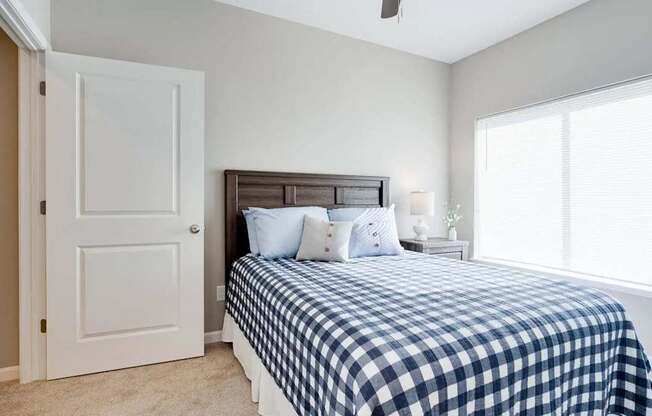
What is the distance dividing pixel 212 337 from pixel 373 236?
1463 mm

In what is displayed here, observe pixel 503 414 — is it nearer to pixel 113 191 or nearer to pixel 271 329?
pixel 271 329

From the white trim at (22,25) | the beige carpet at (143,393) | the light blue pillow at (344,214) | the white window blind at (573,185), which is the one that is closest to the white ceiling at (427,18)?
the white window blind at (573,185)

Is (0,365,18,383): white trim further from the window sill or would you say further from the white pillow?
the window sill

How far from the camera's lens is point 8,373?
216cm

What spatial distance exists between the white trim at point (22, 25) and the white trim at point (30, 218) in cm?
9

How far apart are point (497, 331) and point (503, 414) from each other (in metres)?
0.25

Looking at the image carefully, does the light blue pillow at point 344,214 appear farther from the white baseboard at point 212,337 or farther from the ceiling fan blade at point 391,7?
the ceiling fan blade at point 391,7

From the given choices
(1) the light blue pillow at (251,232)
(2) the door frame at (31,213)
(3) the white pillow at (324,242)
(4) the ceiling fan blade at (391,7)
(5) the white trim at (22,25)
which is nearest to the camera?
(5) the white trim at (22,25)

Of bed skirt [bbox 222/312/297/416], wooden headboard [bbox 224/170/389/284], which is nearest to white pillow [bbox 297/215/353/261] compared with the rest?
wooden headboard [bbox 224/170/389/284]

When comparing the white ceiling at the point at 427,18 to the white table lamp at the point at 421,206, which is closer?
the white ceiling at the point at 427,18

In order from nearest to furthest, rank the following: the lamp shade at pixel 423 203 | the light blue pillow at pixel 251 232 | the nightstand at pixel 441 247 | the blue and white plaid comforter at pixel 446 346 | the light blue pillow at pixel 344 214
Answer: the blue and white plaid comforter at pixel 446 346 → the light blue pillow at pixel 251 232 → the light blue pillow at pixel 344 214 → the nightstand at pixel 441 247 → the lamp shade at pixel 423 203

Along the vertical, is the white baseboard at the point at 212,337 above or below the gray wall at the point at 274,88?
below

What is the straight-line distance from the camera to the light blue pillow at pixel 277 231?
2523 mm

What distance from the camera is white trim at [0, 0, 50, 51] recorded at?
5.48 ft
